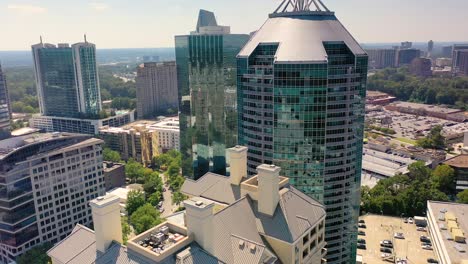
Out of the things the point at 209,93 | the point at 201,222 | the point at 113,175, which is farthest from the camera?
the point at 113,175

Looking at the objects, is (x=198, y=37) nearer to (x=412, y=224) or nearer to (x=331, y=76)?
(x=331, y=76)

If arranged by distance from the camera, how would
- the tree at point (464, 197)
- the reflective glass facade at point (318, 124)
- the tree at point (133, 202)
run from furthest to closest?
the tree at point (464, 197)
the tree at point (133, 202)
the reflective glass facade at point (318, 124)

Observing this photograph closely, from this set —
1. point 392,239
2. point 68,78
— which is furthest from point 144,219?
point 68,78

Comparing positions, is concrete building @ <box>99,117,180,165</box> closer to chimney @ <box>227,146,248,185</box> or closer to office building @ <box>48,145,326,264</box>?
office building @ <box>48,145,326,264</box>

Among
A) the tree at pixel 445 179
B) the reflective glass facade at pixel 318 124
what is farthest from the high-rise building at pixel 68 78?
the tree at pixel 445 179

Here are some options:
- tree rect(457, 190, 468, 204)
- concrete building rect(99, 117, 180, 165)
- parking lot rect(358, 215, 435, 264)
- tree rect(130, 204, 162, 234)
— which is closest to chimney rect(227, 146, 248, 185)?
tree rect(130, 204, 162, 234)

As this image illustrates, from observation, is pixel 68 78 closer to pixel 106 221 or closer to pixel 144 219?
pixel 144 219

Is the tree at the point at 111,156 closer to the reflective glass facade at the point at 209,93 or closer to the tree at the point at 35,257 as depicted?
the reflective glass facade at the point at 209,93
